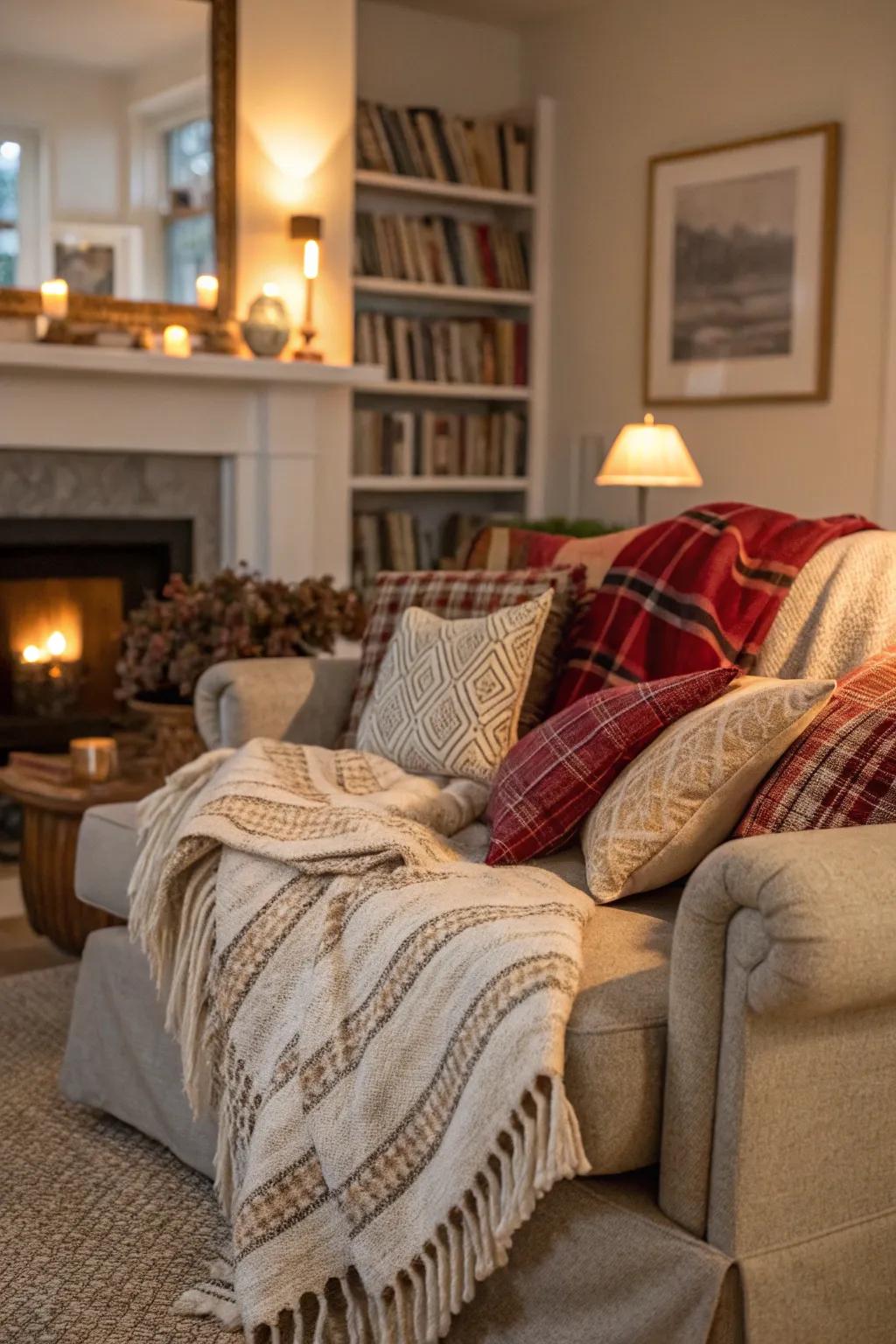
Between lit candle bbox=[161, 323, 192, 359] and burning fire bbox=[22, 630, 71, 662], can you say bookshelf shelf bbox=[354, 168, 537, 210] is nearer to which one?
lit candle bbox=[161, 323, 192, 359]

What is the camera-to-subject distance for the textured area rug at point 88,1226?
6.31 feet

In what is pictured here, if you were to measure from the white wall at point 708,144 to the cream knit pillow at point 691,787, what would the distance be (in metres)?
2.83

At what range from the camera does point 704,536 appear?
2625 mm

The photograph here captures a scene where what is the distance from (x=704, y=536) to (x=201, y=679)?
987 millimetres

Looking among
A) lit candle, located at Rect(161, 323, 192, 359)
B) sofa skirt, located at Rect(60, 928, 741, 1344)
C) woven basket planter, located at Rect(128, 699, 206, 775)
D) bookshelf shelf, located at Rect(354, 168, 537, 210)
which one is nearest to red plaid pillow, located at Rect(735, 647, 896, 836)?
sofa skirt, located at Rect(60, 928, 741, 1344)

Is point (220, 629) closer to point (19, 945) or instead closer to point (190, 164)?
point (19, 945)

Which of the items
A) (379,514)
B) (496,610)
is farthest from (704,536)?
(379,514)

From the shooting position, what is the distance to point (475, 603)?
282 centimetres

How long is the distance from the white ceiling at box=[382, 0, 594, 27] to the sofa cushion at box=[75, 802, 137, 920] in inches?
150

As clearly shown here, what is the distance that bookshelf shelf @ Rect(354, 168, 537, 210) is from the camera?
204 inches

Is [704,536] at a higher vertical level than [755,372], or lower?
lower

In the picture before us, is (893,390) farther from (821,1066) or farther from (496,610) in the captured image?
(821,1066)

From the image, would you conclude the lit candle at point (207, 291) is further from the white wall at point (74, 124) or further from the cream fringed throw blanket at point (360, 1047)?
the cream fringed throw blanket at point (360, 1047)

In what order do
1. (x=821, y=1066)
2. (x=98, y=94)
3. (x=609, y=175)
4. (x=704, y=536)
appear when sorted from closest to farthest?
(x=821, y=1066), (x=704, y=536), (x=98, y=94), (x=609, y=175)
